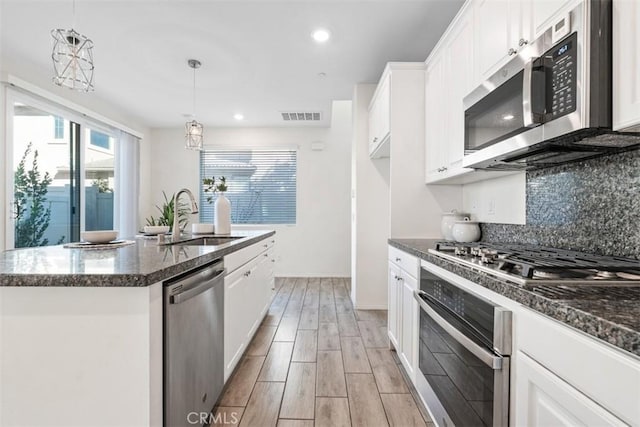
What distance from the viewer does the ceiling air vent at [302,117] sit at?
4.88 metres

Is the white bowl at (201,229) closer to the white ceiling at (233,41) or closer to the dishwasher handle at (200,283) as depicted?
the dishwasher handle at (200,283)

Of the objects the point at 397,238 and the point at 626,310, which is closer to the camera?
the point at 626,310

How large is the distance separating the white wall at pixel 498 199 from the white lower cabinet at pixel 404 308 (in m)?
0.68

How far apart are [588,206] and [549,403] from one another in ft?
3.32

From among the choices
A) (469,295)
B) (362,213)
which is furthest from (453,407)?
(362,213)

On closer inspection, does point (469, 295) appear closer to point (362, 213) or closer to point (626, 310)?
point (626, 310)

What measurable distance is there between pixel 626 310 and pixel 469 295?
0.54m

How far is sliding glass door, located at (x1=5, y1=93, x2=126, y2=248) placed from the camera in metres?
3.37

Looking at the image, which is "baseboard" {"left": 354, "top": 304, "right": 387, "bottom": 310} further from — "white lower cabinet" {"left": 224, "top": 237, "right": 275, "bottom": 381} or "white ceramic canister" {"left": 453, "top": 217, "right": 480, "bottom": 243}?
"white ceramic canister" {"left": 453, "top": 217, "right": 480, "bottom": 243}

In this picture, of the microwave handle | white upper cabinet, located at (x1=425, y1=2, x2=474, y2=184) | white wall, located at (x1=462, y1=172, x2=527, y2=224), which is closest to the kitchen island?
the microwave handle

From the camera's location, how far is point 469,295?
46.0 inches

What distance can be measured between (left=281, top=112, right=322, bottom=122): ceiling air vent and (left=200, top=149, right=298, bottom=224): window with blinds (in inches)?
24.2

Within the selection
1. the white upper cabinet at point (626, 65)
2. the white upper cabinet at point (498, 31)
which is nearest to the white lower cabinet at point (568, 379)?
the white upper cabinet at point (626, 65)

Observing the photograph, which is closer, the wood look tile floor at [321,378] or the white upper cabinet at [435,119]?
the wood look tile floor at [321,378]
